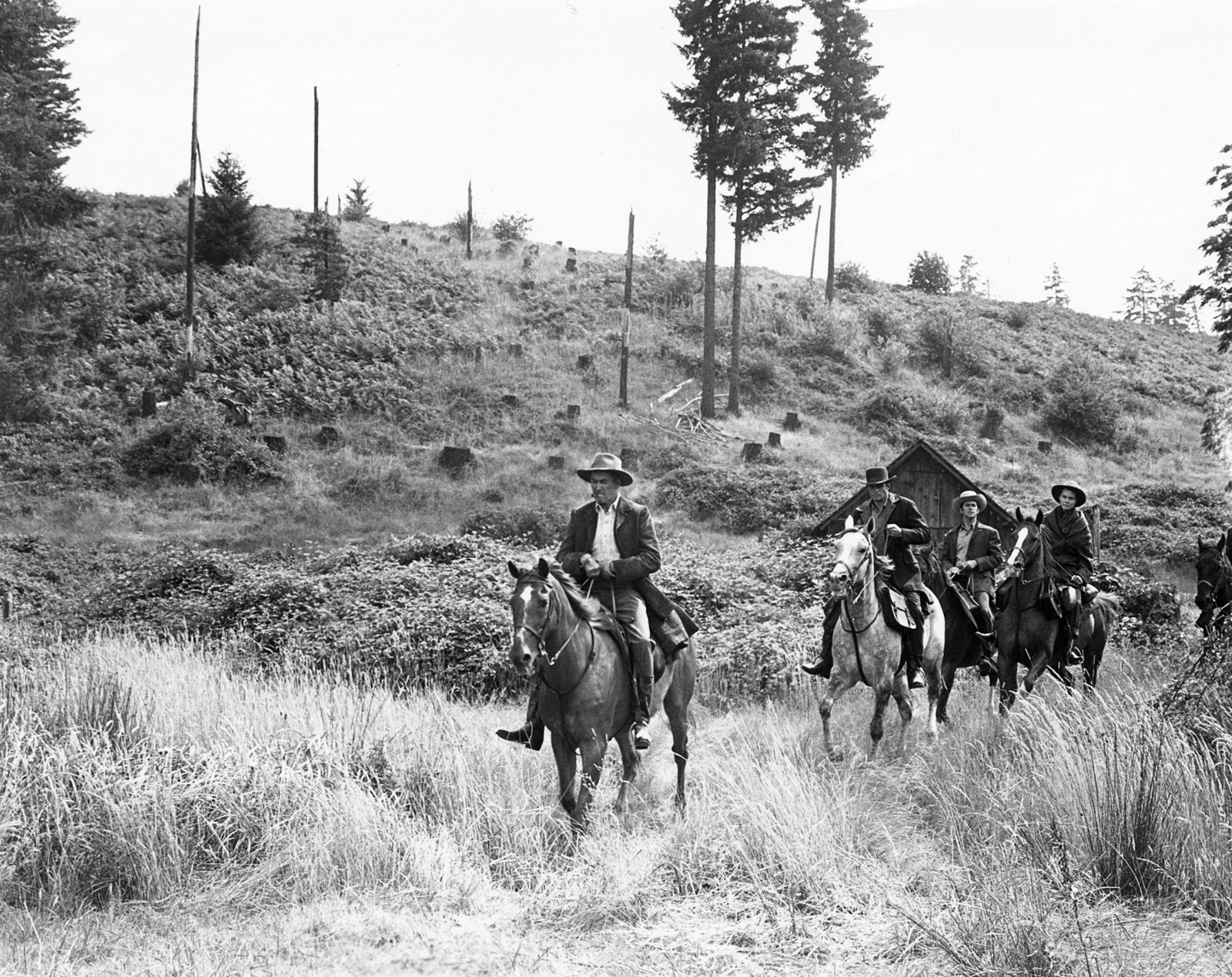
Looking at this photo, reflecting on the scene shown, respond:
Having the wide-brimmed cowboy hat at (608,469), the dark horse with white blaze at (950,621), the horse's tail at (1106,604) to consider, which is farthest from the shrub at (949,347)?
the wide-brimmed cowboy hat at (608,469)

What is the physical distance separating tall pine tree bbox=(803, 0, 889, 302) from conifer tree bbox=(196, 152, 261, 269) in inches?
1029

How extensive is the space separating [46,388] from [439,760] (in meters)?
30.7

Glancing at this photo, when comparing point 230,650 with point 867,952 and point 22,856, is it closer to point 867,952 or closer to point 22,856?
point 22,856

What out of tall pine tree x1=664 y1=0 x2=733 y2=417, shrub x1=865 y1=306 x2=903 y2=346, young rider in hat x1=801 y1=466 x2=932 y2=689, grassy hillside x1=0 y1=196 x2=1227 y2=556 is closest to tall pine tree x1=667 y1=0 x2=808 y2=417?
tall pine tree x1=664 y1=0 x2=733 y2=417

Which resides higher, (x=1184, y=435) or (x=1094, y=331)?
(x=1094, y=331)


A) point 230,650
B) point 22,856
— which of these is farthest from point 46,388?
point 22,856

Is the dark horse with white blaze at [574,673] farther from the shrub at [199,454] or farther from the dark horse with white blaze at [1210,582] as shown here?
the shrub at [199,454]

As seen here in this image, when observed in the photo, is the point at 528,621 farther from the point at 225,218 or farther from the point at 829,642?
the point at 225,218

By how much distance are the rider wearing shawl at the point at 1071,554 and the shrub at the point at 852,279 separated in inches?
1970

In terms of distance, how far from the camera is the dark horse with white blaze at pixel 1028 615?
11.3 m

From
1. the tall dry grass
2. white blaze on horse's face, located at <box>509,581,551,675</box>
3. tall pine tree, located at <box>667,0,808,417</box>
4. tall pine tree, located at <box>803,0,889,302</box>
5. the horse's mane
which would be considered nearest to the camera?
the tall dry grass

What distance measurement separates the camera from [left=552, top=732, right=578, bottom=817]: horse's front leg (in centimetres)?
752

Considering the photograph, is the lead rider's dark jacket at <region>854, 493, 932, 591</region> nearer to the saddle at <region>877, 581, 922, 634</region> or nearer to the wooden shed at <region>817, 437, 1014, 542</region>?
the saddle at <region>877, 581, 922, 634</region>

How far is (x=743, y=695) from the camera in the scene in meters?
13.2
